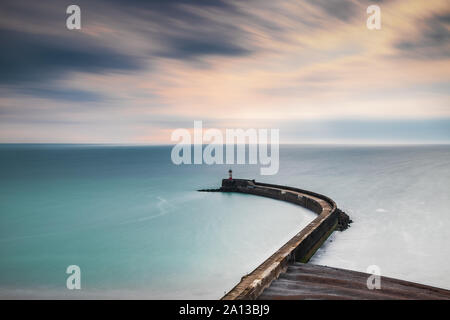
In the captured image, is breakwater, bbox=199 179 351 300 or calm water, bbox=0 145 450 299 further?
calm water, bbox=0 145 450 299

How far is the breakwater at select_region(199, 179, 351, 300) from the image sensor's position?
684cm

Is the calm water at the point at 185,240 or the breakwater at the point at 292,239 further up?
the breakwater at the point at 292,239

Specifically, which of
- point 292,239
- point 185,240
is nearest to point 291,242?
point 292,239

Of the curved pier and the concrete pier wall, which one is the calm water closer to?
the concrete pier wall

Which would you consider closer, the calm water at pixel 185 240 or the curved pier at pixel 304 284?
the curved pier at pixel 304 284

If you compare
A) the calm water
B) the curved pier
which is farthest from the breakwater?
the calm water

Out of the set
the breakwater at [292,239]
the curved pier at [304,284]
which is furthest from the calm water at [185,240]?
the curved pier at [304,284]

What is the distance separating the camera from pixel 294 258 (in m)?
9.59

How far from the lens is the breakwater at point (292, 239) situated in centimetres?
684

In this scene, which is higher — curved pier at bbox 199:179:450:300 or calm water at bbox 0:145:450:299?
curved pier at bbox 199:179:450:300

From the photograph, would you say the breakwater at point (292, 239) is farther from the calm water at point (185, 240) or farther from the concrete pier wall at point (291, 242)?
the calm water at point (185, 240)
